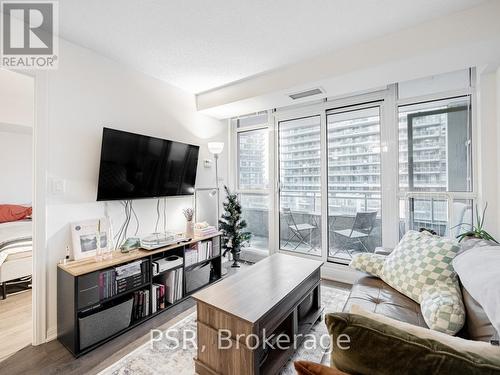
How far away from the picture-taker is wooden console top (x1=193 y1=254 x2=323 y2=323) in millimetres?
1442

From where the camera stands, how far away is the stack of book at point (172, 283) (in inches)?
97.4

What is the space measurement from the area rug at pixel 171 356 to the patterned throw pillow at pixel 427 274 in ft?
2.40

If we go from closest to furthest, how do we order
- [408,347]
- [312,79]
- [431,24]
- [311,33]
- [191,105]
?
[408,347], [431,24], [311,33], [312,79], [191,105]

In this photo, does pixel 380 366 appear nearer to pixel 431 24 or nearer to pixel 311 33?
pixel 311 33

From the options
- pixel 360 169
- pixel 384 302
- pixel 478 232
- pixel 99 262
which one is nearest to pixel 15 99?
pixel 99 262

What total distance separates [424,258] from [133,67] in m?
3.20

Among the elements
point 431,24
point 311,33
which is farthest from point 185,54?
point 431,24

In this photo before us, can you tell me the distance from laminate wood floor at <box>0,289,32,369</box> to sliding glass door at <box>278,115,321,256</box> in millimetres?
2935

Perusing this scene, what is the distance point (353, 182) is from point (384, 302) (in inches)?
67.2

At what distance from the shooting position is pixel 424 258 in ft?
5.56

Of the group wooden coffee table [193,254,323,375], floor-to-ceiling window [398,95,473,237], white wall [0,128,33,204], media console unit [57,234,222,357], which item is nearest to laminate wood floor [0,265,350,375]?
media console unit [57,234,222,357]

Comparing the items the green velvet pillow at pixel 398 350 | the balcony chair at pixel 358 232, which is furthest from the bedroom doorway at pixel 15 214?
the balcony chair at pixel 358 232

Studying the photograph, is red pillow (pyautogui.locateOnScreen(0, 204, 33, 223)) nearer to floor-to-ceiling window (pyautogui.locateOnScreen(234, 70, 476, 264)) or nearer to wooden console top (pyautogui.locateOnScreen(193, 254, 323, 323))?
floor-to-ceiling window (pyautogui.locateOnScreen(234, 70, 476, 264))

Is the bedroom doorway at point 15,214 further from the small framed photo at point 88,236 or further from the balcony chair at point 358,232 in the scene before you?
the balcony chair at point 358,232
